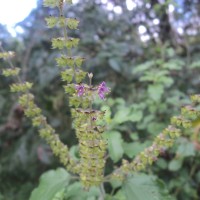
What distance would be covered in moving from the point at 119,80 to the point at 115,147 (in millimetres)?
986

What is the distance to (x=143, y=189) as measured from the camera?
112 cm

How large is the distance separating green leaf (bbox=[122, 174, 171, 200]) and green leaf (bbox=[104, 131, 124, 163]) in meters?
0.14

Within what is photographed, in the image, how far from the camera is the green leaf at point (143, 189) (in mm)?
1091

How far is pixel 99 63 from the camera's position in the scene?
214cm

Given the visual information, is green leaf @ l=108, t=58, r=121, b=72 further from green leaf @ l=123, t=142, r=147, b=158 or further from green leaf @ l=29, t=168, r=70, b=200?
green leaf @ l=29, t=168, r=70, b=200

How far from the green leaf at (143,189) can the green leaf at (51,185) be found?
0.66 ft

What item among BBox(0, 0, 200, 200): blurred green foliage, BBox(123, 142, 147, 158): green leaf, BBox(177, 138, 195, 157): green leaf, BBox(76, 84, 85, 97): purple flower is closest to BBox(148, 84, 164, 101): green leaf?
BBox(0, 0, 200, 200): blurred green foliage

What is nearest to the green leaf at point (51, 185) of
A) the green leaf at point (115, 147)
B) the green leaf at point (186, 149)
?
the green leaf at point (115, 147)

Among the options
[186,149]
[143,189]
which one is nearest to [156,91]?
[186,149]

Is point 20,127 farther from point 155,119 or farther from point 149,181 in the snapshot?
point 149,181

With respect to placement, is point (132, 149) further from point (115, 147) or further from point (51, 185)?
point (51, 185)

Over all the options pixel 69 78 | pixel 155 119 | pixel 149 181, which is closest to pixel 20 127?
pixel 155 119

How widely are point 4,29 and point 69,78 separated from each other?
1.37 metres

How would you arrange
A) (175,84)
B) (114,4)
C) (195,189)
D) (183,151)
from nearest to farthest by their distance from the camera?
(183,151)
(195,189)
(175,84)
(114,4)
